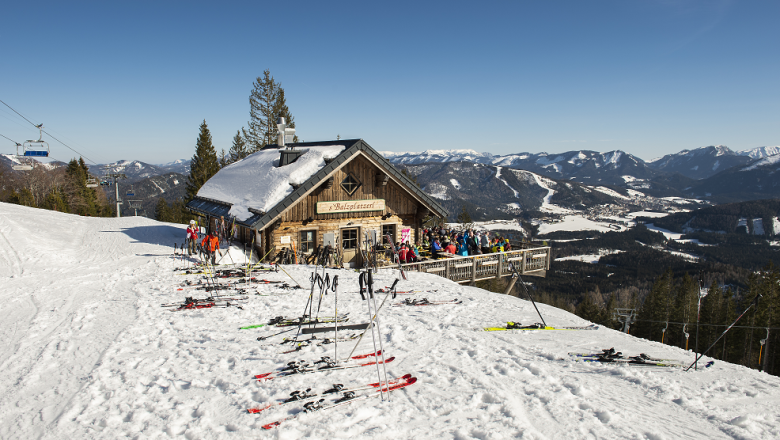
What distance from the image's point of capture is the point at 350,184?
19.7m

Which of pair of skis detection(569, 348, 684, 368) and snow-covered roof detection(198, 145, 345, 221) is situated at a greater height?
snow-covered roof detection(198, 145, 345, 221)

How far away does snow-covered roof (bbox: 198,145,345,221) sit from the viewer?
1834 cm

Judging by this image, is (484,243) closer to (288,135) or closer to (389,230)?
(389,230)

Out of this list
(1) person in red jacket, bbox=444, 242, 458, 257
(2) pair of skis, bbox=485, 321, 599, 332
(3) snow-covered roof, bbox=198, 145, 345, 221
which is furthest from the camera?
(1) person in red jacket, bbox=444, 242, 458, 257

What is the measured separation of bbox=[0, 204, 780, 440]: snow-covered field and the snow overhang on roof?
6.17 metres

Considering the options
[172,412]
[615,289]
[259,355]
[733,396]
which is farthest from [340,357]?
[615,289]

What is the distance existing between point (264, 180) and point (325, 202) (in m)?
3.50

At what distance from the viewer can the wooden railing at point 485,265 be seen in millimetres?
19000

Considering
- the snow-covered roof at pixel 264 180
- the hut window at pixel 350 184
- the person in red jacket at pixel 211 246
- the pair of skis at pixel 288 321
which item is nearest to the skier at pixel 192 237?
the person in red jacket at pixel 211 246

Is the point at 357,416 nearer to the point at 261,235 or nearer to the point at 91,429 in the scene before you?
→ the point at 91,429

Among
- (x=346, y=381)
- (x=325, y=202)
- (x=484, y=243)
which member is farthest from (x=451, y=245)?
(x=346, y=381)

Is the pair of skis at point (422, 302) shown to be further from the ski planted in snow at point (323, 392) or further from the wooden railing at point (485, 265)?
the wooden railing at point (485, 265)

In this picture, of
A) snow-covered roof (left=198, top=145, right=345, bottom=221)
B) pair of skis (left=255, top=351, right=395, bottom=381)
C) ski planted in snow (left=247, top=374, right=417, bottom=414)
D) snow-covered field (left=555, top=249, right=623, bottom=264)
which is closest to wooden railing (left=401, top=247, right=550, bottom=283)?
snow-covered roof (left=198, top=145, right=345, bottom=221)

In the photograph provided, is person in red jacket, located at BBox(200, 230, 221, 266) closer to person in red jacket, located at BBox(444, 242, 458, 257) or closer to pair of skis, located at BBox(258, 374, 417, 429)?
person in red jacket, located at BBox(444, 242, 458, 257)
